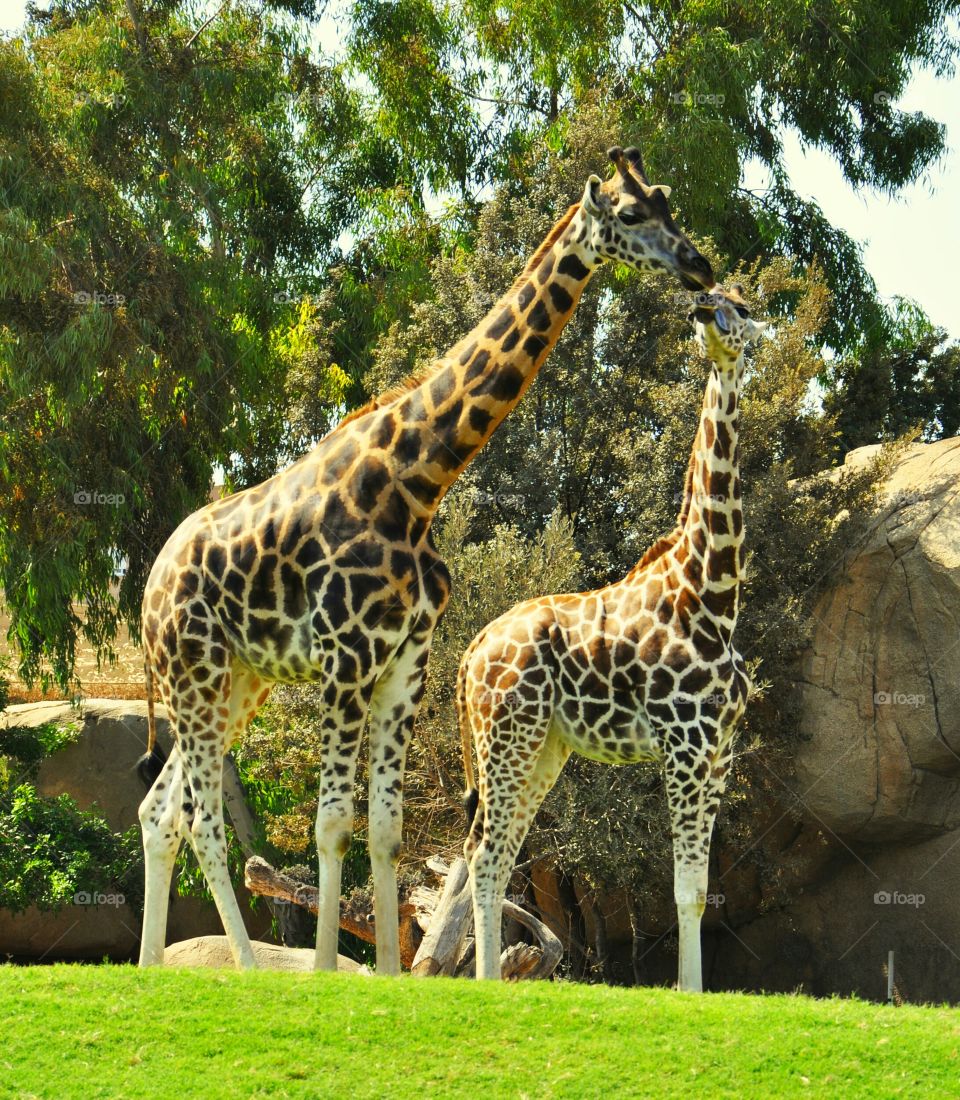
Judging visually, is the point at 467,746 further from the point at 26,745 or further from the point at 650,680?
the point at 26,745

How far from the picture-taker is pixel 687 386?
1767 cm

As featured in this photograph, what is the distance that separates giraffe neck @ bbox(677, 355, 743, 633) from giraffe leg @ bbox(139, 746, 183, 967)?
149 inches

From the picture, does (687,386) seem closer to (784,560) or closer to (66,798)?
(784,560)

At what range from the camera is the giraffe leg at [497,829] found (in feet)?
32.9

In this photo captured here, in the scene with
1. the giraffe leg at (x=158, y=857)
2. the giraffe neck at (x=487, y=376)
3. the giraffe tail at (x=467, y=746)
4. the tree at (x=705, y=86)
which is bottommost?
the giraffe leg at (x=158, y=857)

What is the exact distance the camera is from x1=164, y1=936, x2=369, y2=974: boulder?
13008 mm

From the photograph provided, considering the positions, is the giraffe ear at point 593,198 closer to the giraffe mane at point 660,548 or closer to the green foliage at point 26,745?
the giraffe mane at point 660,548

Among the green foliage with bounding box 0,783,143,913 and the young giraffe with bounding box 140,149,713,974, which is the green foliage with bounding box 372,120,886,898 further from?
the young giraffe with bounding box 140,149,713,974

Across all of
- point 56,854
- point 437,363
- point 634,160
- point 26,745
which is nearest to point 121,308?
point 26,745

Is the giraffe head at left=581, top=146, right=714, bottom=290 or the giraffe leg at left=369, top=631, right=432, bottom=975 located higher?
the giraffe head at left=581, top=146, right=714, bottom=290

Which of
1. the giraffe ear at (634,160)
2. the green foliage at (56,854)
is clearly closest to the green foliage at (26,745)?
the green foliage at (56,854)

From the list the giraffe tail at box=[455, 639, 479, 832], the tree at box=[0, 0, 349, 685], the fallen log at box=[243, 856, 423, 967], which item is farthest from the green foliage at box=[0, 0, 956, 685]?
the giraffe tail at box=[455, 639, 479, 832]

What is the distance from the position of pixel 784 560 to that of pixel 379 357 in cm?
639

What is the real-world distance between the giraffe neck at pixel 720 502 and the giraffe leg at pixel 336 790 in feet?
8.74
